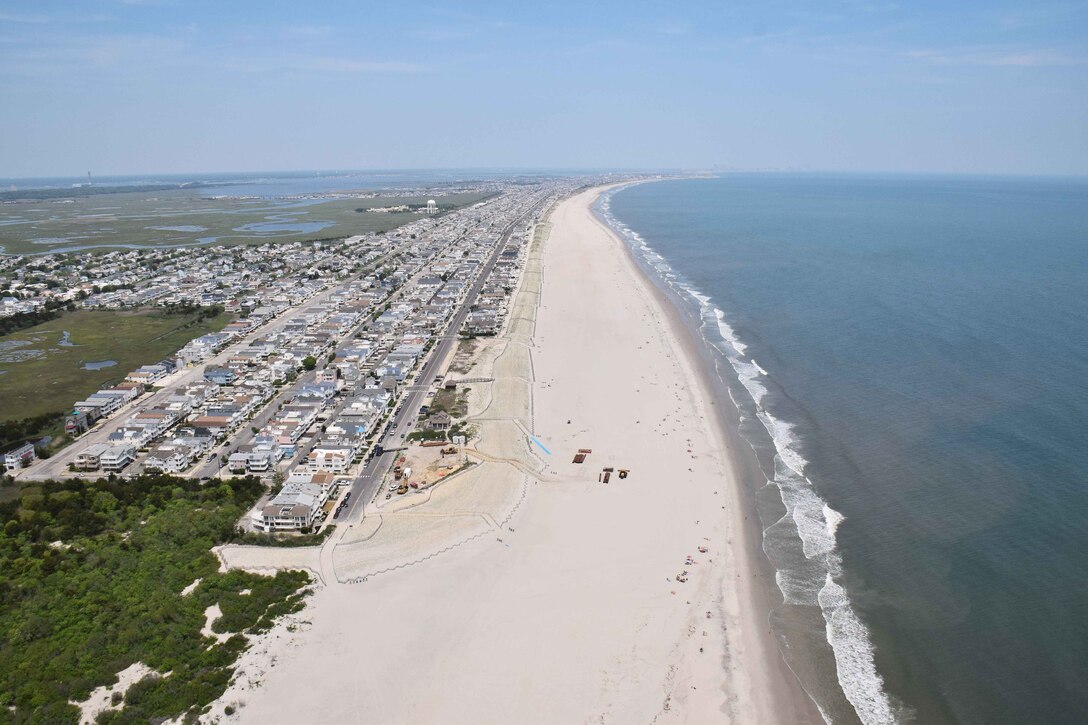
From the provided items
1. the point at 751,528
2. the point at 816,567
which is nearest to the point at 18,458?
the point at 751,528

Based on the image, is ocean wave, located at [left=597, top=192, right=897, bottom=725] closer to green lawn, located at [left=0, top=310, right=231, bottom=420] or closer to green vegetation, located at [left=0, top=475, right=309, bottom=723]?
green vegetation, located at [left=0, top=475, right=309, bottom=723]

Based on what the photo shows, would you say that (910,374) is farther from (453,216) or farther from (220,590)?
(453,216)

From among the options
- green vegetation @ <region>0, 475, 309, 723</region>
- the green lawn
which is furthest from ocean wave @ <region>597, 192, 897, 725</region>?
the green lawn

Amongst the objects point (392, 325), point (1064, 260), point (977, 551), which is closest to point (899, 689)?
point (977, 551)

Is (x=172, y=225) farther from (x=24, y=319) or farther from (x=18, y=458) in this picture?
(x=18, y=458)

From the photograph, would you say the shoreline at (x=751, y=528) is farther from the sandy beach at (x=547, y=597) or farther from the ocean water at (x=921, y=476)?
the ocean water at (x=921, y=476)
